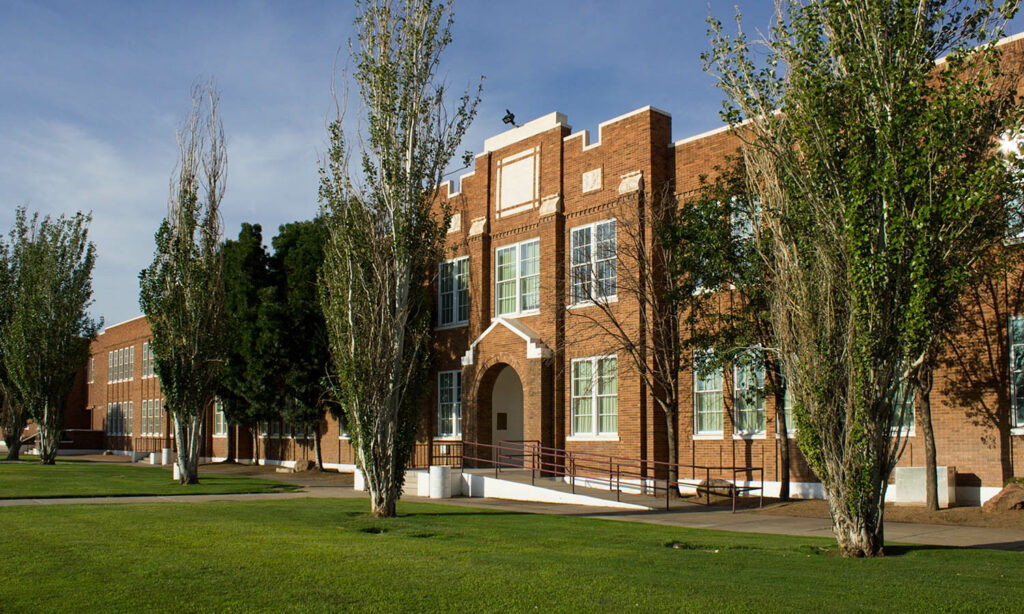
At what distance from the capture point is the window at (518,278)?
2591cm

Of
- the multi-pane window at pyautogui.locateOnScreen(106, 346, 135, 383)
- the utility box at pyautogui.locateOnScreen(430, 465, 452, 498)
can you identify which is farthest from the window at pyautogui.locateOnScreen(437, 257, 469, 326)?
the multi-pane window at pyautogui.locateOnScreen(106, 346, 135, 383)

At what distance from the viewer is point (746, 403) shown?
19.8 metres

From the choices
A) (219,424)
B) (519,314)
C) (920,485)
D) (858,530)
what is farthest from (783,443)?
(219,424)

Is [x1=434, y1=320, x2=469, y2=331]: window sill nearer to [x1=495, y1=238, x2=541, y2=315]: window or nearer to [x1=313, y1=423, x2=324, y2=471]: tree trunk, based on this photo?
[x1=495, y1=238, x2=541, y2=315]: window

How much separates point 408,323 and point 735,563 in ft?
25.3

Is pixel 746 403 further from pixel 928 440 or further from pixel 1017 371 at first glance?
pixel 1017 371

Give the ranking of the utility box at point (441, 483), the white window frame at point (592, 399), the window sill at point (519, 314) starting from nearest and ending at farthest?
the utility box at point (441, 483), the white window frame at point (592, 399), the window sill at point (519, 314)

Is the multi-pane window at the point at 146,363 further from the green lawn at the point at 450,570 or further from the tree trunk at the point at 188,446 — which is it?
the green lawn at the point at 450,570

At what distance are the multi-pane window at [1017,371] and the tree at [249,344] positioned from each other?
2265cm

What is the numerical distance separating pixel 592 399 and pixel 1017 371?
1047cm

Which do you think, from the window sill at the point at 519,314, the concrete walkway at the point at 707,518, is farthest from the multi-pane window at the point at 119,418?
the concrete walkway at the point at 707,518

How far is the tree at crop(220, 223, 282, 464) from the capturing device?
31500mm

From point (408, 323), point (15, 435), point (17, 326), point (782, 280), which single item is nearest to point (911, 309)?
point (782, 280)

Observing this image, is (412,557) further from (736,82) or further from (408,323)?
(736,82)
